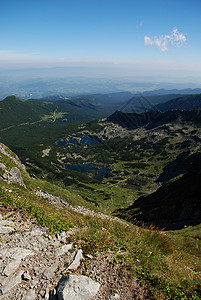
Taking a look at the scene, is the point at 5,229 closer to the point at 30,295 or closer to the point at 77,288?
the point at 30,295

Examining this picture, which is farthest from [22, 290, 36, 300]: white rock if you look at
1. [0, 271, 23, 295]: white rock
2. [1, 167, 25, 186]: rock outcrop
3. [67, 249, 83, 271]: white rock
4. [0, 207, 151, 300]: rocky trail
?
[1, 167, 25, 186]: rock outcrop

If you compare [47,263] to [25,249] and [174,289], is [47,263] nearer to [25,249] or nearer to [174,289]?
[25,249]

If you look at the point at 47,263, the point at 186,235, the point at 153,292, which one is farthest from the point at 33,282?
the point at 186,235

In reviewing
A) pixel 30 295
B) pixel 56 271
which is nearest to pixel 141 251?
pixel 56 271

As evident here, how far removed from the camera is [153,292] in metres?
7.24

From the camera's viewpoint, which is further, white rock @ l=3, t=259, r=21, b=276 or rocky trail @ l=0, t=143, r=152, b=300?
white rock @ l=3, t=259, r=21, b=276

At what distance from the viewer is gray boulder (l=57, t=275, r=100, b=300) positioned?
679 centimetres

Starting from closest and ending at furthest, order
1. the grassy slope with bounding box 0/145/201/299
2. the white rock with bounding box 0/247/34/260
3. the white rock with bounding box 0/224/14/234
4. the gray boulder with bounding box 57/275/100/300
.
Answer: the gray boulder with bounding box 57/275/100/300 → the grassy slope with bounding box 0/145/201/299 → the white rock with bounding box 0/247/34/260 → the white rock with bounding box 0/224/14/234

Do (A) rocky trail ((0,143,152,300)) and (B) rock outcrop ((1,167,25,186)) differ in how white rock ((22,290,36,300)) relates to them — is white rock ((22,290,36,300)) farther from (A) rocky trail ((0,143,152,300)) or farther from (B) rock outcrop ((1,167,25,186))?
(B) rock outcrop ((1,167,25,186))

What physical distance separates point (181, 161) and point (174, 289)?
183826 mm

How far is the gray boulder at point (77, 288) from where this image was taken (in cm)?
679

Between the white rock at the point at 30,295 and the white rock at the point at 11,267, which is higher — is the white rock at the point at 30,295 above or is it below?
below

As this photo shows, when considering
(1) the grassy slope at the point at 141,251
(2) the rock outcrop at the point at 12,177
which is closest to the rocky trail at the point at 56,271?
(1) the grassy slope at the point at 141,251

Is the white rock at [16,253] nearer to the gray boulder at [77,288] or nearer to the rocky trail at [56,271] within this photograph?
the rocky trail at [56,271]
